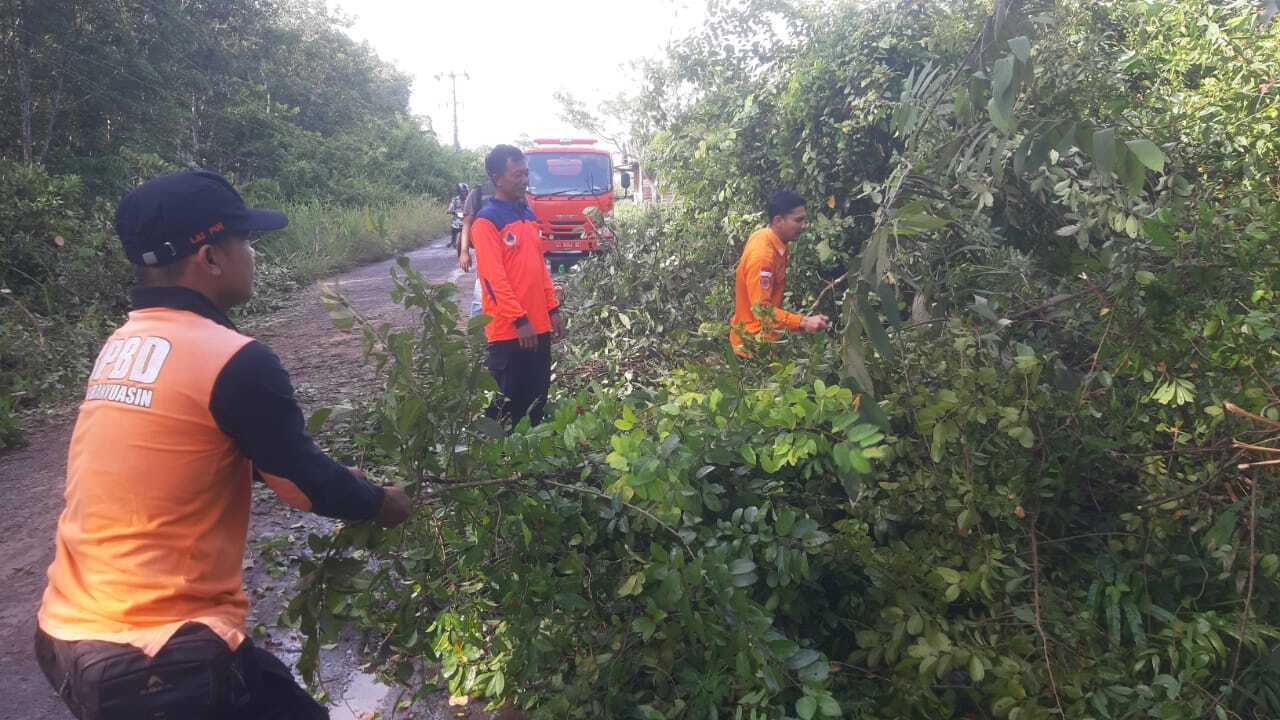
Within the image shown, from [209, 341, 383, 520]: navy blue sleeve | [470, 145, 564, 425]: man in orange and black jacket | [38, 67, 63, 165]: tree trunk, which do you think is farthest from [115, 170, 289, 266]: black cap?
[38, 67, 63, 165]: tree trunk

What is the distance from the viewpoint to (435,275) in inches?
626

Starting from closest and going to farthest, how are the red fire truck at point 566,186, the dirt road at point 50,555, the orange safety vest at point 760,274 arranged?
the dirt road at point 50,555 < the orange safety vest at point 760,274 < the red fire truck at point 566,186

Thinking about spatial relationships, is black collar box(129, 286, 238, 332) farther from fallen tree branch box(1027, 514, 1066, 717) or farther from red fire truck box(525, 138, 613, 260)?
red fire truck box(525, 138, 613, 260)

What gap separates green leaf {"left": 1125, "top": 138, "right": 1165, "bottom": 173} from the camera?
1.58 metres

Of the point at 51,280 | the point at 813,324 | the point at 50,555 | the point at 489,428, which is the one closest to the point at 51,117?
the point at 51,280

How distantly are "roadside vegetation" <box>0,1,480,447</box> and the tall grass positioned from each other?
0.05m

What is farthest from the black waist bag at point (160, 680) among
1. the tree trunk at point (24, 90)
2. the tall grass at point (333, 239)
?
the tree trunk at point (24, 90)

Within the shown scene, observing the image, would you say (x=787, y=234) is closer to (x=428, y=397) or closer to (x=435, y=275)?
(x=428, y=397)

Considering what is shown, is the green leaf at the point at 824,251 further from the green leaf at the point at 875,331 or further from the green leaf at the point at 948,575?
the green leaf at the point at 875,331

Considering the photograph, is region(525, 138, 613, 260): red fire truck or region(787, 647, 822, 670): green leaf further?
region(525, 138, 613, 260): red fire truck

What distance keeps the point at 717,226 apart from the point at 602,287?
1259 mm

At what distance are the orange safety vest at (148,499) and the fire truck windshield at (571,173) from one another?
15.0 meters

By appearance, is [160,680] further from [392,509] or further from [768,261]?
[768,261]

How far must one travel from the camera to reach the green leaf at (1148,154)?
1.58m
